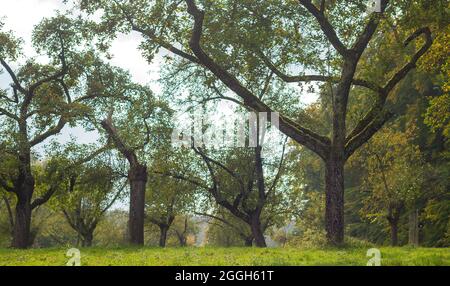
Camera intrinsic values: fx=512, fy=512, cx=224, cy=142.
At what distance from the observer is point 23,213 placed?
3253cm

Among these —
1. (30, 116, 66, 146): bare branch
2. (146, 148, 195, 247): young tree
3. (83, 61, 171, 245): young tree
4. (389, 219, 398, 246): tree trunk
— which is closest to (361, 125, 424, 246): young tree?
(389, 219, 398, 246): tree trunk

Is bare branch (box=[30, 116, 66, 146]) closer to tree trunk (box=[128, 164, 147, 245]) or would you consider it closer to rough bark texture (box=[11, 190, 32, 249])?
rough bark texture (box=[11, 190, 32, 249])

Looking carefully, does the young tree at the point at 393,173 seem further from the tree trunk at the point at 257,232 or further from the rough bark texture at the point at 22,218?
the rough bark texture at the point at 22,218

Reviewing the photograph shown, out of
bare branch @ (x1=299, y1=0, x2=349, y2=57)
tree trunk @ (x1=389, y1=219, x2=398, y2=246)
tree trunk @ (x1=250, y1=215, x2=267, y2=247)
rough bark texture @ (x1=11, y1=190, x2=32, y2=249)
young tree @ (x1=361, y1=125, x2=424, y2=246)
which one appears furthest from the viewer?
tree trunk @ (x1=389, y1=219, x2=398, y2=246)

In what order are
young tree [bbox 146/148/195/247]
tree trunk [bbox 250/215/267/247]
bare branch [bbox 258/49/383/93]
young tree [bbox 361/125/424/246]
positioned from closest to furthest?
bare branch [bbox 258/49/383/93] < young tree [bbox 361/125/424/246] < tree trunk [bbox 250/215/267/247] < young tree [bbox 146/148/195/247]

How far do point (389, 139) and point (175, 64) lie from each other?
18369mm

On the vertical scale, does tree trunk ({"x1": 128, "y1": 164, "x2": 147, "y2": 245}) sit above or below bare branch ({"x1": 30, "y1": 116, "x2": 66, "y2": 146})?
below

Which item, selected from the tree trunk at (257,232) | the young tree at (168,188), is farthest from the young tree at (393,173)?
the young tree at (168,188)

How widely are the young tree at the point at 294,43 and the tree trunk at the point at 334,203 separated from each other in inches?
1.6

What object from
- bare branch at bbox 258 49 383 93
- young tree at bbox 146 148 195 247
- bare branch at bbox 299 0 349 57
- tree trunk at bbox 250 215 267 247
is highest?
bare branch at bbox 299 0 349 57

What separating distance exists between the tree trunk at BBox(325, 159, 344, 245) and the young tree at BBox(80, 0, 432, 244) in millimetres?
41

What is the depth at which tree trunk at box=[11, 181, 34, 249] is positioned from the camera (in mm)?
32188

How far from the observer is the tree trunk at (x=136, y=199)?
27.2 metres
